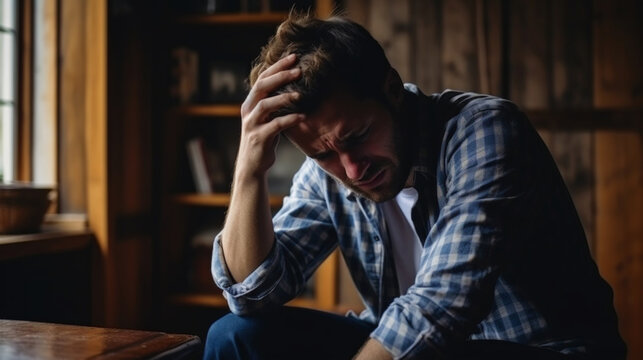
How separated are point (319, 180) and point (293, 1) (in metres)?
1.43

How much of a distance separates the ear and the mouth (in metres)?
0.15

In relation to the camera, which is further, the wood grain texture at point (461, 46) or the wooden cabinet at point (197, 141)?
the wooden cabinet at point (197, 141)

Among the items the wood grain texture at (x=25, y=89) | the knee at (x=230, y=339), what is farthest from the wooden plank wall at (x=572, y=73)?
the knee at (x=230, y=339)

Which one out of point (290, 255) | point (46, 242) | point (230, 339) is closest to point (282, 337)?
point (230, 339)

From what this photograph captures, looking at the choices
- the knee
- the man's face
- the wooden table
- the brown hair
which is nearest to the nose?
the man's face

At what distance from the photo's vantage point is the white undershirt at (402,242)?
1.40 metres

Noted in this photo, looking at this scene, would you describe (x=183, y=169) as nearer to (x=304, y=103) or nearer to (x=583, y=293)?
(x=304, y=103)

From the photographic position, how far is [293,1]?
2.68 m

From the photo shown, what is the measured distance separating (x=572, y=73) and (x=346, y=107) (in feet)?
5.06

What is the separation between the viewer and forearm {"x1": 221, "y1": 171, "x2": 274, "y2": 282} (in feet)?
4.25

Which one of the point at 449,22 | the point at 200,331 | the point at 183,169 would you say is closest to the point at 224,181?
the point at 183,169

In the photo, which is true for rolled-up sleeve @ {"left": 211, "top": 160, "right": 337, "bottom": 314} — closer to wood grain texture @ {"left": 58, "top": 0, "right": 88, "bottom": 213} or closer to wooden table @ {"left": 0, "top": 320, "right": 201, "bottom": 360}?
wooden table @ {"left": 0, "top": 320, "right": 201, "bottom": 360}

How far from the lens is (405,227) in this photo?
1411mm

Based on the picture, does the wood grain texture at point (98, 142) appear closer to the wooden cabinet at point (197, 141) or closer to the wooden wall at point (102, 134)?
the wooden wall at point (102, 134)
